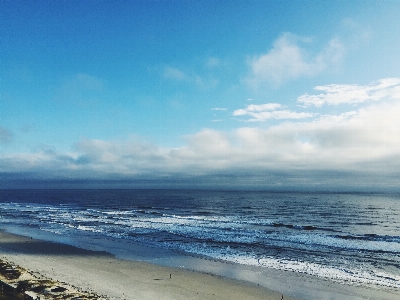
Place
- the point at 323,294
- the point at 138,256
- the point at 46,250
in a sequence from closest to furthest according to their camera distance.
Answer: the point at 323,294 < the point at 138,256 < the point at 46,250

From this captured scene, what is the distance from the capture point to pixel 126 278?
66.3 feet

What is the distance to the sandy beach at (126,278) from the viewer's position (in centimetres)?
1739

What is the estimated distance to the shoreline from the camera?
1756cm

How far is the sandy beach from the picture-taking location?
1739cm

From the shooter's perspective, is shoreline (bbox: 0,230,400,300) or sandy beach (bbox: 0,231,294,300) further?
shoreline (bbox: 0,230,400,300)

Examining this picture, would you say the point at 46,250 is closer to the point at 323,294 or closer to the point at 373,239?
the point at 323,294

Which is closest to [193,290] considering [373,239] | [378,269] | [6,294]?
[6,294]

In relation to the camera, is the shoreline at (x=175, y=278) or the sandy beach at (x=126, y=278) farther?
the shoreline at (x=175, y=278)

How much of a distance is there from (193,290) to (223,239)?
1702 cm

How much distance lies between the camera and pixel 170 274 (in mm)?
21344

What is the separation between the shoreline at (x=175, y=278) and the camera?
57.6 ft

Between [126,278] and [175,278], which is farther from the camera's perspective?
[175,278]

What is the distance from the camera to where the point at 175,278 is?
67.1ft

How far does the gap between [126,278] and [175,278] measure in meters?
3.37
